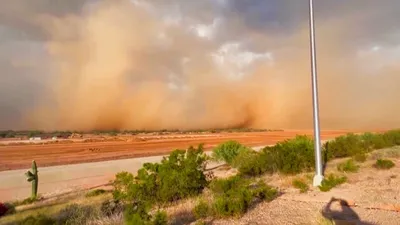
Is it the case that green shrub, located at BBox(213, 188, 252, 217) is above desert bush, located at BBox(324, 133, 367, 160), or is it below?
below

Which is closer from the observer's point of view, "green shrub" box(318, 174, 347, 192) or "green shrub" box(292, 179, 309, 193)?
"green shrub" box(318, 174, 347, 192)

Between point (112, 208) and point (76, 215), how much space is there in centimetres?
103

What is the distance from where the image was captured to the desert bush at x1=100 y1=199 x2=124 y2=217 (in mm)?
11312

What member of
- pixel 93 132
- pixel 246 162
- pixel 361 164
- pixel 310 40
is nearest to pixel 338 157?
pixel 361 164

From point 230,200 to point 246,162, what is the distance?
9789 mm

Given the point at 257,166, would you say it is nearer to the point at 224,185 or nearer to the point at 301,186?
the point at 301,186

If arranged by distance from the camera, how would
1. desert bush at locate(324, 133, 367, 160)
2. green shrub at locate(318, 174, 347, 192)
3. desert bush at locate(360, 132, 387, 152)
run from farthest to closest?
desert bush at locate(360, 132, 387, 152)
desert bush at locate(324, 133, 367, 160)
green shrub at locate(318, 174, 347, 192)

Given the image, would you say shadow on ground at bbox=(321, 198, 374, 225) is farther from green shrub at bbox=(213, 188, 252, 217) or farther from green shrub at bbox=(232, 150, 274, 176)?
green shrub at bbox=(232, 150, 274, 176)

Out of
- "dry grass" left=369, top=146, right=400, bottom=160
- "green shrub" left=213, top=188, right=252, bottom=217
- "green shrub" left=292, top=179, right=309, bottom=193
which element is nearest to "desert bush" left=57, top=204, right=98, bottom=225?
"green shrub" left=213, top=188, right=252, bottom=217

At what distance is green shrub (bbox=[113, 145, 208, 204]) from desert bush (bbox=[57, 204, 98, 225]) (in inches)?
41.5

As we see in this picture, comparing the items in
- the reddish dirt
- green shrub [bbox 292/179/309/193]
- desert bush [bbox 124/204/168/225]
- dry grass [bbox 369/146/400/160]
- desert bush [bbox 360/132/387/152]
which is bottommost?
the reddish dirt

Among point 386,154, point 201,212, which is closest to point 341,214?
point 201,212

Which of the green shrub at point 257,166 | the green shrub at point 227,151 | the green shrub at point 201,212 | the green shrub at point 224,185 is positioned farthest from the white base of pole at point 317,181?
the green shrub at point 227,151

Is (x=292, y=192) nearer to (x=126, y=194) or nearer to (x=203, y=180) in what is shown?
(x=203, y=180)
